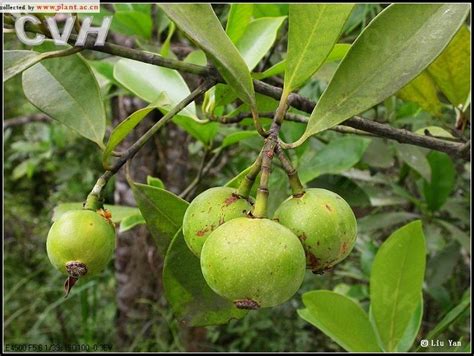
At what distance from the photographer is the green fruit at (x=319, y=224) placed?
58 centimetres

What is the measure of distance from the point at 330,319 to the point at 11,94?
3817 millimetres

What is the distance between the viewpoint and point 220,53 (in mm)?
591

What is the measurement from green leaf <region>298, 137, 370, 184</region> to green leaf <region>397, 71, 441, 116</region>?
211 mm

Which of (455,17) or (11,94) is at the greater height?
(455,17)

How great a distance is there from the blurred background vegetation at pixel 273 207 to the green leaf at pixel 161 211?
0.55m

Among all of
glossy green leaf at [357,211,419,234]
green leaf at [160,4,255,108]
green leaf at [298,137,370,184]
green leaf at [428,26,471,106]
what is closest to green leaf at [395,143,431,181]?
green leaf at [298,137,370,184]

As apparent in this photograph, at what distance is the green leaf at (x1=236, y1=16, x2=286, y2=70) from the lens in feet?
3.43

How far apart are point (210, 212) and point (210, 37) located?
0.17 metres

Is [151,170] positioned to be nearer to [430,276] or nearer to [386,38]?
[430,276]

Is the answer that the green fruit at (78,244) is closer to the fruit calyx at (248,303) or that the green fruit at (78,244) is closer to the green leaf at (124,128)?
the green leaf at (124,128)

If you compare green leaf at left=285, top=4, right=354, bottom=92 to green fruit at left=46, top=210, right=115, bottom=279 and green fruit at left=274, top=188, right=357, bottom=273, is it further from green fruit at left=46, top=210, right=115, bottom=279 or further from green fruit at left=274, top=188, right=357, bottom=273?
green fruit at left=46, top=210, right=115, bottom=279

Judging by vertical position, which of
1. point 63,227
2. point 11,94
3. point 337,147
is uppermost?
point 63,227

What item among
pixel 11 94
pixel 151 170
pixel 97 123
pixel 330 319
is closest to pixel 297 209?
pixel 97 123

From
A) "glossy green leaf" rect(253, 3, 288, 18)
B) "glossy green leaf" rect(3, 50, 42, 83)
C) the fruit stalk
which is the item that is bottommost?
"glossy green leaf" rect(253, 3, 288, 18)
